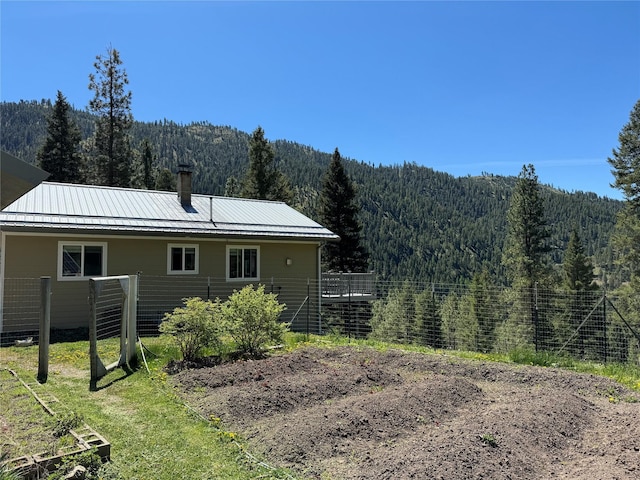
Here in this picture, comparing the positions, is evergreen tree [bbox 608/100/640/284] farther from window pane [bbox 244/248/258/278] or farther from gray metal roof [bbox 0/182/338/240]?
window pane [bbox 244/248/258/278]

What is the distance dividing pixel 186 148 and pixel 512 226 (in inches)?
6341

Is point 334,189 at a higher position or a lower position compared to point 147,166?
lower

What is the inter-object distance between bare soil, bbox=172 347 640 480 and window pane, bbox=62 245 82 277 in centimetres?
722

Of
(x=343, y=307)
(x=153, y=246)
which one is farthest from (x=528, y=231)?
(x=153, y=246)

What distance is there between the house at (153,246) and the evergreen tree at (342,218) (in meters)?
13.5

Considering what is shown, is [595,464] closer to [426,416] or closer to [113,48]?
[426,416]

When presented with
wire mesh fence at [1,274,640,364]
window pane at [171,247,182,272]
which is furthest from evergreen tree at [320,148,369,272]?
window pane at [171,247,182,272]

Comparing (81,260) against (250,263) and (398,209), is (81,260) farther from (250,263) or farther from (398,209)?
(398,209)

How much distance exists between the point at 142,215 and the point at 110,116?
18.2 metres

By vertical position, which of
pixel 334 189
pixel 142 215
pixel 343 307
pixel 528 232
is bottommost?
pixel 343 307

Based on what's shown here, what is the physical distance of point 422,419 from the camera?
182 inches

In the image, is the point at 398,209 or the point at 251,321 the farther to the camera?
the point at 398,209

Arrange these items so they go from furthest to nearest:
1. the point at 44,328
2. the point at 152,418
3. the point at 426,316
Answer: the point at 426,316 < the point at 44,328 < the point at 152,418

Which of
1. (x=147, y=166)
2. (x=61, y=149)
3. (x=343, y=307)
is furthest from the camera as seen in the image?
(x=147, y=166)
